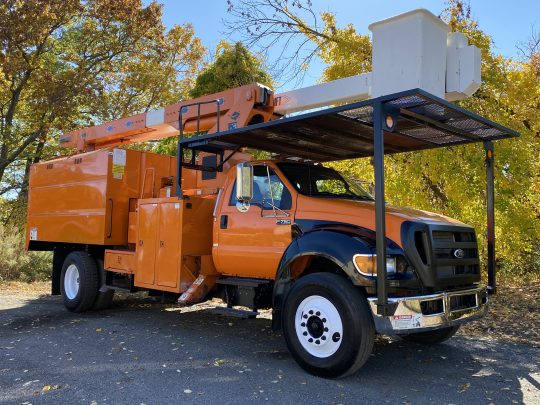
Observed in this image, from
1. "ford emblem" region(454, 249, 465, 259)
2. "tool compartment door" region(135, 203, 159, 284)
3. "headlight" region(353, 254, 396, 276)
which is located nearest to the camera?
"headlight" region(353, 254, 396, 276)

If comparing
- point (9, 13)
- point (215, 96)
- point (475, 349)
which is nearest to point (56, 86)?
point (9, 13)

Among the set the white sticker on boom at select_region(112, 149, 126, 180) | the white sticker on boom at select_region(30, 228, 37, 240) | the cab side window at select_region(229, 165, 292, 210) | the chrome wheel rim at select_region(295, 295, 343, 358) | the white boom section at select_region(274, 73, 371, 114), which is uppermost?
the white boom section at select_region(274, 73, 371, 114)

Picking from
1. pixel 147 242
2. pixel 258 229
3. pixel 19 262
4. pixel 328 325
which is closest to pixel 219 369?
pixel 328 325

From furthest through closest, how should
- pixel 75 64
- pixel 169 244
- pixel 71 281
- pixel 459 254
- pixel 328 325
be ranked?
pixel 75 64 < pixel 71 281 < pixel 169 244 < pixel 459 254 < pixel 328 325

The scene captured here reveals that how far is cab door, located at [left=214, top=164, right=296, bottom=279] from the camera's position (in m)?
6.04

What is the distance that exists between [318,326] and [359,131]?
8.38 ft

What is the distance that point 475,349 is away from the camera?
21.1 ft

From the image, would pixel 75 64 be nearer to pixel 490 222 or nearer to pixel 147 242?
pixel 147 242

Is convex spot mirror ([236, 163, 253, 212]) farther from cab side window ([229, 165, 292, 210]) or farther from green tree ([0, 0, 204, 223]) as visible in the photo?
green tree ([0, 0, 204, 223])

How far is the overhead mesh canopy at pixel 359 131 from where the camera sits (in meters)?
5.10

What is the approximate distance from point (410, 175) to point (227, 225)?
15.0 feet

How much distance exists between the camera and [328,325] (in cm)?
509

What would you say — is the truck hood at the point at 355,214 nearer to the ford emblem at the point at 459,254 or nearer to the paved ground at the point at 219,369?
the ford emblem at the point at 459,254

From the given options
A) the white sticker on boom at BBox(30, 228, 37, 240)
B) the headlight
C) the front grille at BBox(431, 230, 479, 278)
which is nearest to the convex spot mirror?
the headlight
